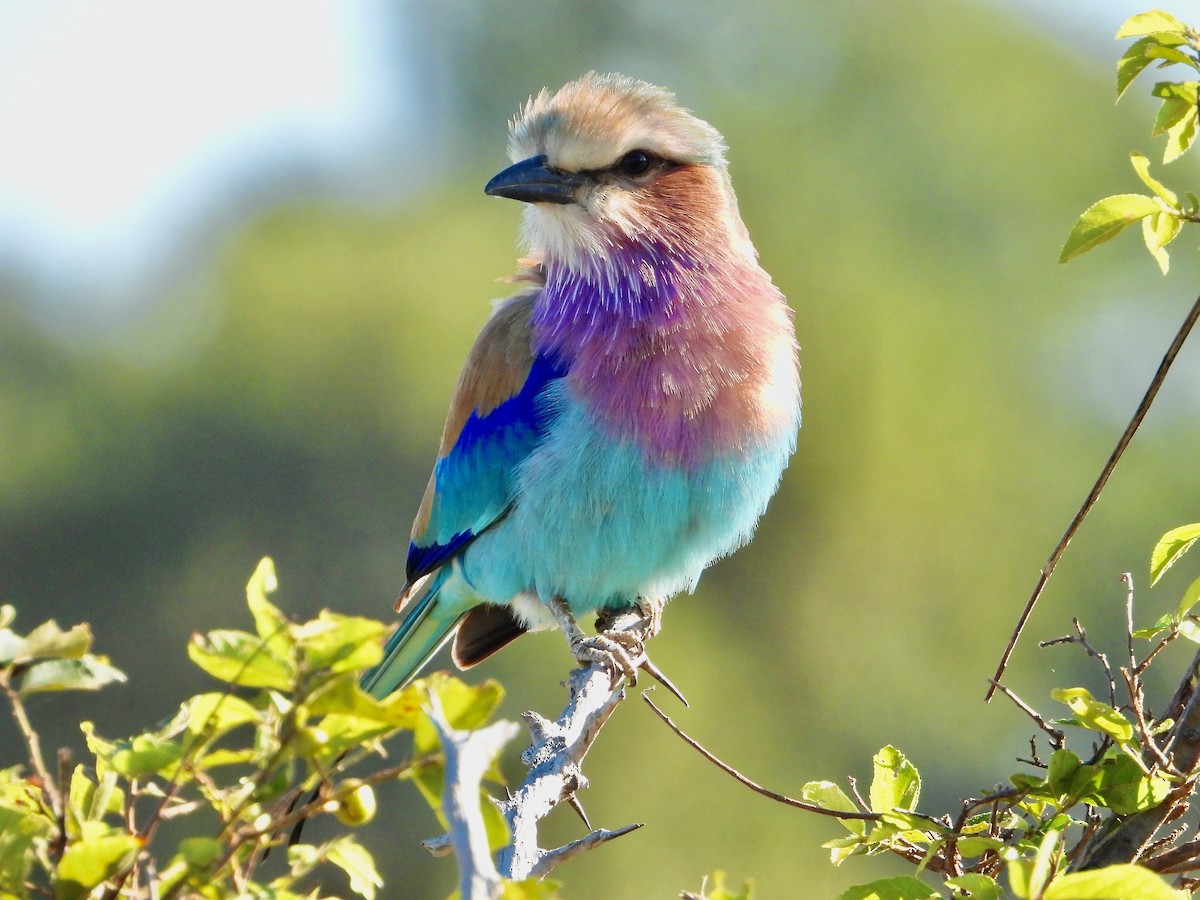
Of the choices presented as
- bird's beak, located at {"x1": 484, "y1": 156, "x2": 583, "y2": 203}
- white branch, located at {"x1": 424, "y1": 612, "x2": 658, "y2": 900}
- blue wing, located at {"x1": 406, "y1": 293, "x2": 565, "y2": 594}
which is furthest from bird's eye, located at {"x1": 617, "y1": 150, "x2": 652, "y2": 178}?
white branch, located at {"x1": 424, "y1": 612, "x2": 658, "y2": 900}

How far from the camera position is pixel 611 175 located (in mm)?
3432

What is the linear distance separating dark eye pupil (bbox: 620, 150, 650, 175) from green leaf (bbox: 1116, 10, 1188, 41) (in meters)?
1.82

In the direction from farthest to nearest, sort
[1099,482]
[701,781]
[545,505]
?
[701,781] < [545,505] < [1099,482]

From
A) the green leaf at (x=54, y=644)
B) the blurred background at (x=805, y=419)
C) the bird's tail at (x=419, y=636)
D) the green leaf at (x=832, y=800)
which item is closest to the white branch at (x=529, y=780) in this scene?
the green leaf at (x=832, y=800)

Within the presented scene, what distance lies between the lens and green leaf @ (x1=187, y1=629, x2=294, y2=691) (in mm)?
1242

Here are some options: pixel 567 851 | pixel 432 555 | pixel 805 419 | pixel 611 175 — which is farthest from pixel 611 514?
pixel 805 419

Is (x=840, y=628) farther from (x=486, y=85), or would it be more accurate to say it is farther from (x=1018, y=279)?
(x=486, y=85)

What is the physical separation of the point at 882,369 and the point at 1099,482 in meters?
20.4

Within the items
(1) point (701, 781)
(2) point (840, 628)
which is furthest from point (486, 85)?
(1) point (701, 781)

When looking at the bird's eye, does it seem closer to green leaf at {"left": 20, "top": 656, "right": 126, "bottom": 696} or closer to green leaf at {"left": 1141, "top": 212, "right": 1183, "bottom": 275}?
green leaf at {"left": 1141, "top": 212, "right": 1183, "bottom": 275}

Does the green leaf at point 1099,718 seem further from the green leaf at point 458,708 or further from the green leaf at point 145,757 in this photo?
the green leaf at point 145,757

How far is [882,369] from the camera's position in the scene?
2178 centimetres

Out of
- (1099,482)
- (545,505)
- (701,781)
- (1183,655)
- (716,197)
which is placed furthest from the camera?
(701,781)

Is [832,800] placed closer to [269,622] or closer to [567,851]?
[567,851]
